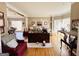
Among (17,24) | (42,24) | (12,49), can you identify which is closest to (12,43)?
(12,49)

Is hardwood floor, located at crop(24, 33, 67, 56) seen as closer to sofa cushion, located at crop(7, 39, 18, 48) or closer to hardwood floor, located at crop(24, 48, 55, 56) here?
hardwood floor, located at crop(24, 48, 55, 56)

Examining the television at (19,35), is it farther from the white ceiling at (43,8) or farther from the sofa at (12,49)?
the white ceiling at (43,8)

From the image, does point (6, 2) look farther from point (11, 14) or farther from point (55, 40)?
point (55, 40)

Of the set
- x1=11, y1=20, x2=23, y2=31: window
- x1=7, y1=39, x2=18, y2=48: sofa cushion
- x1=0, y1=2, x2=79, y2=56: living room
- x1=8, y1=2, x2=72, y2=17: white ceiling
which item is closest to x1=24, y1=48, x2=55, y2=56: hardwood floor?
x1=0, y1=2, x2=79, y2=56: living room

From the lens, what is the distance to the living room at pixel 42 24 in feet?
9.68

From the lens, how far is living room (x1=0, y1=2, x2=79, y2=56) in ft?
9.68

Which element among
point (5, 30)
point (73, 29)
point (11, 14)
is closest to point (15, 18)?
point (11, 14)

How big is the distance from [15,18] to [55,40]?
1.18 meters

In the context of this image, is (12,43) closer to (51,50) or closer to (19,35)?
(19,35)

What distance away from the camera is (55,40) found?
322 centimetres

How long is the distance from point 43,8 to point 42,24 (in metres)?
0.44

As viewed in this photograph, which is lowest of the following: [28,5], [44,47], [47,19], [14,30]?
[44,47]

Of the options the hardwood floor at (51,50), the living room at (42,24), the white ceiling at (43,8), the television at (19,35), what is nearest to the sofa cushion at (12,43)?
the living room at (42,24)

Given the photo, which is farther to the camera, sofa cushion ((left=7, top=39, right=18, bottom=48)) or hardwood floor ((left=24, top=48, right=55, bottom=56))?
sofa cushion ((left=7, top=39, right=18, bottom=48))
